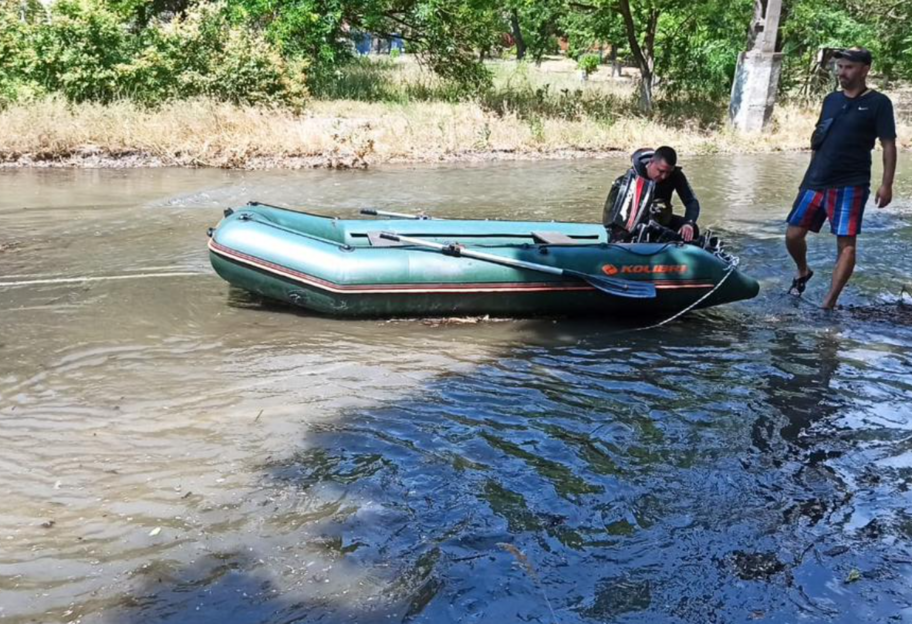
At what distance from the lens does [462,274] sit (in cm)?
593

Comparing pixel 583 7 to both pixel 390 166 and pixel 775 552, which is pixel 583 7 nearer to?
pixel 390 166

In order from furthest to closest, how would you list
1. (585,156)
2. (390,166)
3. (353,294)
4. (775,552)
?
(585,156) → (390,166) → (353,294) → (775,552)

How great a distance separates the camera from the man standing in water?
5.50 metres

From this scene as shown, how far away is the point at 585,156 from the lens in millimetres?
14805

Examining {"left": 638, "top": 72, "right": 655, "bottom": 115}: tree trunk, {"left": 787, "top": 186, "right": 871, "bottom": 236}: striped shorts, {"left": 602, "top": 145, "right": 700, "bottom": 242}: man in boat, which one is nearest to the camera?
{"left": 787, "top": 186, "right": 871, "bottom": 236}: striped shorts

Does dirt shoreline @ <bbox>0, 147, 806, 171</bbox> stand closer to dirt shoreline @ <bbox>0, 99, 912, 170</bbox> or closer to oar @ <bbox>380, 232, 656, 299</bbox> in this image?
dirt shoreline @ <bbox>0, 99, 912, 170</bbox>

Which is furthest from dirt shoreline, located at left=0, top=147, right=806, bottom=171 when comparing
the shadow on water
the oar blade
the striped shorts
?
the shadow on water

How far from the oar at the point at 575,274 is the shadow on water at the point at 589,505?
658 millimetres

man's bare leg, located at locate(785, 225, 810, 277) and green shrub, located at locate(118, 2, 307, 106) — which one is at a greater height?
green shrub, located at locate(118, 2, 307, 106)

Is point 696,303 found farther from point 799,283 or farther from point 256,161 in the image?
point 256,161

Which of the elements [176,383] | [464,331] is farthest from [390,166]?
[176,383]

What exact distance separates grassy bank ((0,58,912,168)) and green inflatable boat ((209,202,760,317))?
284 inches

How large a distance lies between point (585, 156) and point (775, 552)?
39.3 ft

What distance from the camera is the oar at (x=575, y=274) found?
5914 millimetres
